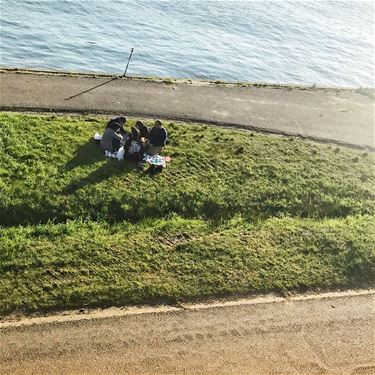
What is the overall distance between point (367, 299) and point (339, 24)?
48.0 m

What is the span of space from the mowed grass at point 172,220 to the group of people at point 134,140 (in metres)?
0.44

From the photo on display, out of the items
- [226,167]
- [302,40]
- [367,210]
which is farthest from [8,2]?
[367,210]

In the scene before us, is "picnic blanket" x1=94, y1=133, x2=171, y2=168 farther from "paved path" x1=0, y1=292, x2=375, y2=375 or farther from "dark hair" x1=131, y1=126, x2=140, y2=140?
"paved path" x1=0, y1=292, x2=375, y2=375

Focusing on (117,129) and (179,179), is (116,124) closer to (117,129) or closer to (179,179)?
(117,129)

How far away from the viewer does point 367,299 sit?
498 inches

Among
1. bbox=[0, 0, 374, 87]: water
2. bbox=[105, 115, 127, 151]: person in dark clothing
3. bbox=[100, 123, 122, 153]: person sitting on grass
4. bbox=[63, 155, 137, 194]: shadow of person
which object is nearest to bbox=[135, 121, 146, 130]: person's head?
bbox=[105, 115, 127, 151]: person in dark clothing

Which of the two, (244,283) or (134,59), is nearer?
(244,283)

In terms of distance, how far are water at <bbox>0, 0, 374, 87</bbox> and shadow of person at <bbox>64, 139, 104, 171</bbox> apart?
1458 centimetres

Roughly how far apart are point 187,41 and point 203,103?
741 inches

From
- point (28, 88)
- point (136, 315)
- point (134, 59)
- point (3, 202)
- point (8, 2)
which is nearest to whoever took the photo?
point (136, 315)

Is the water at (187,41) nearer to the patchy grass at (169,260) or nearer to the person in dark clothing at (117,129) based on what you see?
the person in dark clothing at (117,129)

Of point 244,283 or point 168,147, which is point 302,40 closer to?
point 168,147

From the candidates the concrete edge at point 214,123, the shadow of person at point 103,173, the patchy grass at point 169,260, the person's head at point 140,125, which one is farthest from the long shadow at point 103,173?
the concrete edge at point 214,123

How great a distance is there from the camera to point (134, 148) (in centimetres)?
1529
